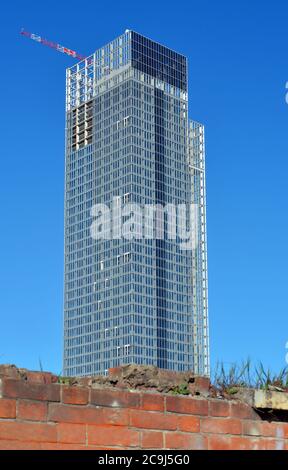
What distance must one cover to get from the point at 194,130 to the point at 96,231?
107 ft

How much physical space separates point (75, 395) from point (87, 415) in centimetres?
13

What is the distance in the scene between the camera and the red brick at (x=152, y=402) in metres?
4.93

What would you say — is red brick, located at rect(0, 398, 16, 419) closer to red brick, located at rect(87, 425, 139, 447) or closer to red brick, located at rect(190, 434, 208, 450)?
red brick, located at rect(87, 425, 139, 447)

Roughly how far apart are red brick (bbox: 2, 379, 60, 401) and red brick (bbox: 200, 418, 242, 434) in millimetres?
1077

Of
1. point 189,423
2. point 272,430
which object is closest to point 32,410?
point 189,423

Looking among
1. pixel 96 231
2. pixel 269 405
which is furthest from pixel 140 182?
pixel 269 405

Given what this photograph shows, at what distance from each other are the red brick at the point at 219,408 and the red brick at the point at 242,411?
0.17ft

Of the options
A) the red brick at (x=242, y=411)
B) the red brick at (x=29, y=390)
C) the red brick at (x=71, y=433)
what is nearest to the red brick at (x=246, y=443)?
the red brick at (x=242, y=411)

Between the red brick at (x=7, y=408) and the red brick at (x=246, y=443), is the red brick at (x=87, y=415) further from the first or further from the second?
the red brick at (x=246, y=443)

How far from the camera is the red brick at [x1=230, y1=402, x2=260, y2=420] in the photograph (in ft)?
17.8

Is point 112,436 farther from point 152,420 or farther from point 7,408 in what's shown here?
point 7,408

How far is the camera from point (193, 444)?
5078 mm

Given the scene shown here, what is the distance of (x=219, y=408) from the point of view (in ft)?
17.5
